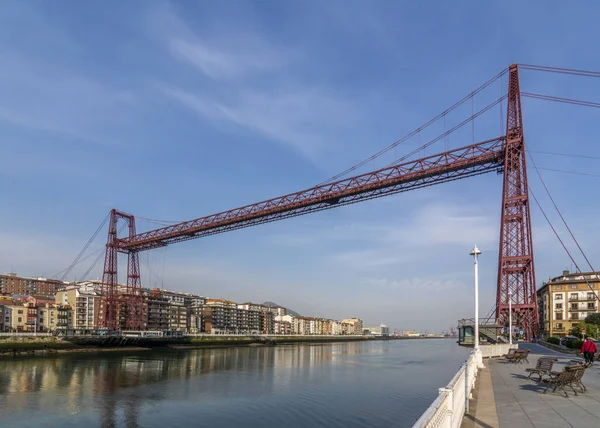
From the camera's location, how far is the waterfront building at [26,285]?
432 feet

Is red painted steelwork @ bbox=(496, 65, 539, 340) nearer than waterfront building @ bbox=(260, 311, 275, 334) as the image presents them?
Yes

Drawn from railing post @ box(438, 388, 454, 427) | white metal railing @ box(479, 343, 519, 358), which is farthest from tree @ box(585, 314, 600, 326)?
railing post @ box(438, 388, 454, 427)

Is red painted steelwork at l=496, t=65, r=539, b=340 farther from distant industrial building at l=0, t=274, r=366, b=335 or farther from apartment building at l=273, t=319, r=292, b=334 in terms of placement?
apartment building at l=273, t=319, r=292, b=334

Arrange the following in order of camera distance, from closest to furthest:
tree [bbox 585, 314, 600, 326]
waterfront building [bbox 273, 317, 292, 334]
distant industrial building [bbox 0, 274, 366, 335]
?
tree [bbox 585, 314, 600, 326] → distant industrial building [bbox 0, 274, 366, 335] → waterfront building [bbox 273, 317, 292, 334]

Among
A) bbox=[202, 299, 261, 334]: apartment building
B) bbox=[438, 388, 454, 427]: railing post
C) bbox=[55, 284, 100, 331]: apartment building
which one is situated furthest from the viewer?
bbox=[202, 299, 261, 334]: apartment building

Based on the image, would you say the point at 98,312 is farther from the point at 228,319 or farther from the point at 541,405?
the point at 541,405

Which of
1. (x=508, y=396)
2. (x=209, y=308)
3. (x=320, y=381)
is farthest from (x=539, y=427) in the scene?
(x=209, y=308)

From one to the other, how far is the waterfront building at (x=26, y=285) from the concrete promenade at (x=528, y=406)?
140470 mm

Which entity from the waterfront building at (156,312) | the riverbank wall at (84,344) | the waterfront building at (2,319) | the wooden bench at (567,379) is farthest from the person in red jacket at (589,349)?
the waterfront building at (156,312)

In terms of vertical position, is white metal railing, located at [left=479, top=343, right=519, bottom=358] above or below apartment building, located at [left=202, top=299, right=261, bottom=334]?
above

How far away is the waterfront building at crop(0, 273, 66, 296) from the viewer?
131750 millimetres

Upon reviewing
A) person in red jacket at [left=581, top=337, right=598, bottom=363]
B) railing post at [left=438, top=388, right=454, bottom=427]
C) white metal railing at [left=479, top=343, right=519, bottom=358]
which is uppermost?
railing post at [left=438, top=388, right=454, bottom=427]

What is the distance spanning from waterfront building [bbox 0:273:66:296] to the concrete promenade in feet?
461

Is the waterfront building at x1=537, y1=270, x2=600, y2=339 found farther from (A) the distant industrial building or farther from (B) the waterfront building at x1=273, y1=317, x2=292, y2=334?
(B) the waterfront building at x1=273, y1=317, x2=292, y2=334
